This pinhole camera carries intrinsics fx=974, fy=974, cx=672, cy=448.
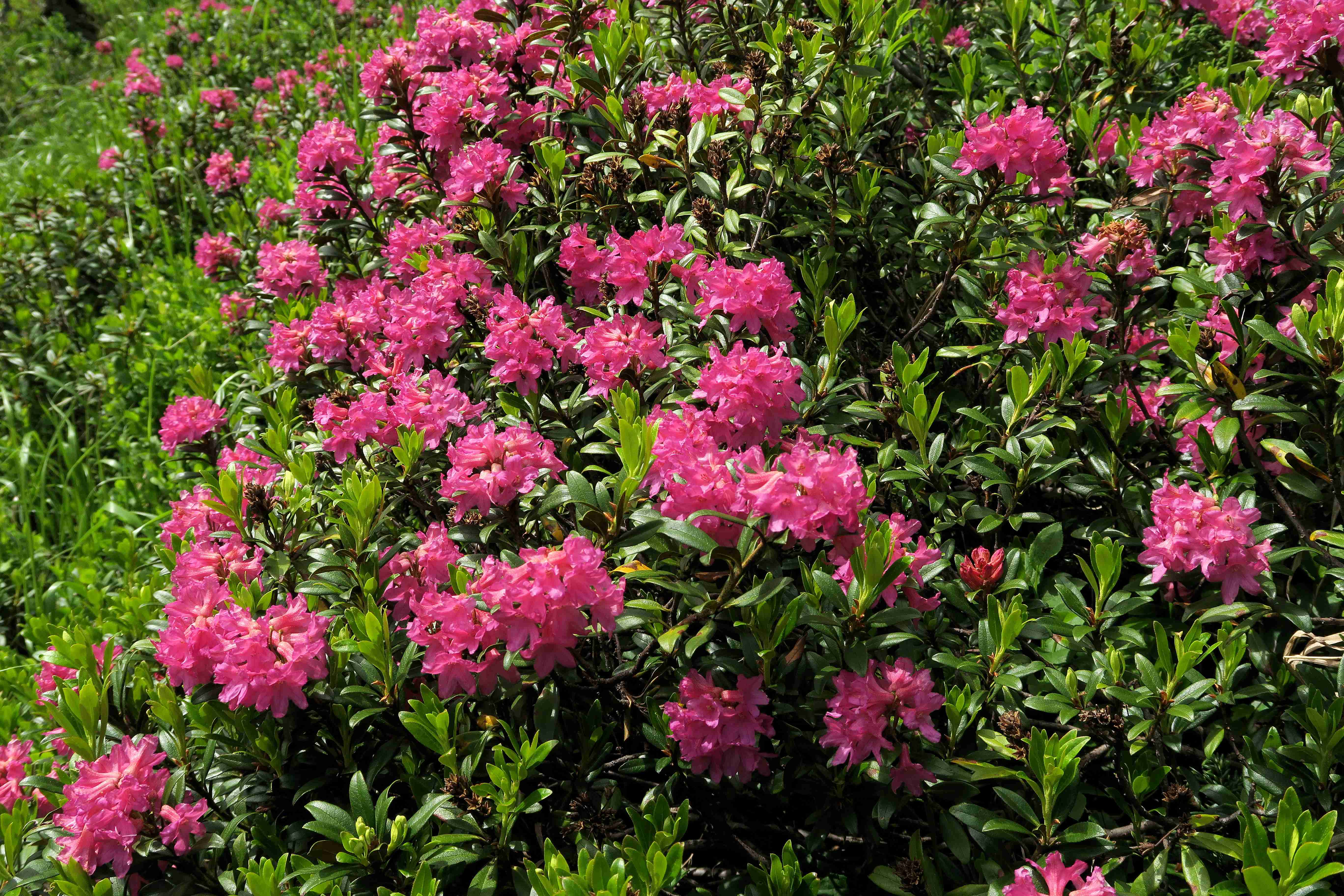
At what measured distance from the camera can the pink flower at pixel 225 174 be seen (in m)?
5.28

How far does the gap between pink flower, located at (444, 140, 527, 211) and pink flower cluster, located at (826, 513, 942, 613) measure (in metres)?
1.38

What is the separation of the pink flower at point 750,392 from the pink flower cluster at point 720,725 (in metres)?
0.46

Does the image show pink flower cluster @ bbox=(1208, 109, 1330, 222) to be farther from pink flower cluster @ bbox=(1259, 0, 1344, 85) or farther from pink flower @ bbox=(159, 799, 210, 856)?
pink flower @ bbox=(159, 799, 210, 856)

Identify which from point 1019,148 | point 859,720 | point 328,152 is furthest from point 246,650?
point 328,152

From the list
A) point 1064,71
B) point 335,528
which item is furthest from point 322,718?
point 1064,71

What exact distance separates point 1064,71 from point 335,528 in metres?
2.54

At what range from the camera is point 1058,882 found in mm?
1417

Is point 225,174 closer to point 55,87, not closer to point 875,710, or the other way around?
point 875,710

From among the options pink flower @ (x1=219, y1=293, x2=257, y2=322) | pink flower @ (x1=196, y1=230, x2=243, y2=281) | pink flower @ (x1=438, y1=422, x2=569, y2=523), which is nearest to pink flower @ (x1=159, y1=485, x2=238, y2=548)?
pink flower @ (x1=438, y1=422, x2=569, y2=523)

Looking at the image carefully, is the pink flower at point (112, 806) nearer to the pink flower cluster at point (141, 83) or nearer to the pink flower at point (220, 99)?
the pink flower at point (220, 99)

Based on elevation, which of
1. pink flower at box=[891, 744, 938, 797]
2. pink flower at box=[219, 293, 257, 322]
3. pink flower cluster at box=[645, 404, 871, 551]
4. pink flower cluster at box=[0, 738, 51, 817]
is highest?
pink flower cluster at box=[645, 404, 871, 551]

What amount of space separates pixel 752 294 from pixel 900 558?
2.14ft

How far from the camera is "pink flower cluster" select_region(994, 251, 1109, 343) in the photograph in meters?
2.13

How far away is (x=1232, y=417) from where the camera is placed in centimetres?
192
